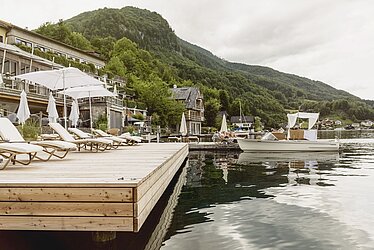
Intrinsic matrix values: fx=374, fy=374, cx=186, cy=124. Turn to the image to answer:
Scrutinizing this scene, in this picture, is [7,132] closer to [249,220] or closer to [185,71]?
[249,220]

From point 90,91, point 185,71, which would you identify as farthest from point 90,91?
point 185,71

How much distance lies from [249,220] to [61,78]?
8773mm

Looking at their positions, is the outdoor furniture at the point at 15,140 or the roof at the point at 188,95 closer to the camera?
the outdoor furniture at the point at 15,140

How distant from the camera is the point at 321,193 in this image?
9.92m

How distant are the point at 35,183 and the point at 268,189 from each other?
7.53 metres

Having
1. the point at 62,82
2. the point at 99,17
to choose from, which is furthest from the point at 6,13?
the point at 62,82

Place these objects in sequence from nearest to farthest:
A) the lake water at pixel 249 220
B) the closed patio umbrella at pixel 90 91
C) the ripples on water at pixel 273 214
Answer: the lake water at pixel 249 220 → the ripples on water at pixel 273 214 → the closed patio umbrella at pixel 90 91

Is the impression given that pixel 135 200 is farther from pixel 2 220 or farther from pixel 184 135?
pixel 184 135

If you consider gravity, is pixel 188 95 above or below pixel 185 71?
below

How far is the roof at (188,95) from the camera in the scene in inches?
2340

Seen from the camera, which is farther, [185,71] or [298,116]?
[185,71]

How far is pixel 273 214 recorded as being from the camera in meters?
7.47

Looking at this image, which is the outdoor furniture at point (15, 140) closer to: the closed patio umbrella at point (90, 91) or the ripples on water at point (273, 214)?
the ripples on water at point (273, 214)

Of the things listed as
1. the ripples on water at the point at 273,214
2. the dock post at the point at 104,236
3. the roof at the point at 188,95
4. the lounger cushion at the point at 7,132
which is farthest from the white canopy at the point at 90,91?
the roof at the point at 188,95
